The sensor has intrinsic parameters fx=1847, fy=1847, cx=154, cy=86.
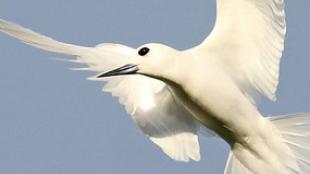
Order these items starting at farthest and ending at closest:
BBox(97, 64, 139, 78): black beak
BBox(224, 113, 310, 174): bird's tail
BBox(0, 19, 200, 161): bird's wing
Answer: BBox(0, 19, 200, 161): bird's wing, BBox(224, 113, 310, 174): bird's tail, BBox(97, 64, 139, 78): black beak

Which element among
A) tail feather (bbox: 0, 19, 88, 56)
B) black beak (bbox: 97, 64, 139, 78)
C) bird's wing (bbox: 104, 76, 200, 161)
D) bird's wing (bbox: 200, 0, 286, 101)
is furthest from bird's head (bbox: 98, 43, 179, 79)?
bird's wing (bbox: 104, 76, 200, 161)

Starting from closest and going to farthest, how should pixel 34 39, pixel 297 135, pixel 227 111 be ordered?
pixel 34 39
pixel 227 111
pixel 297 135

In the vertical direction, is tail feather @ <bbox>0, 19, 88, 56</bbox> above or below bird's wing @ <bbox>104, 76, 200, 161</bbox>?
above

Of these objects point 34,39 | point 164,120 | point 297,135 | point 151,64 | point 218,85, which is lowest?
point 297,135

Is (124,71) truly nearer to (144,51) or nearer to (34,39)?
(144,51)

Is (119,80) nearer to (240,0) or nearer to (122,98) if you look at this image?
(122,98)

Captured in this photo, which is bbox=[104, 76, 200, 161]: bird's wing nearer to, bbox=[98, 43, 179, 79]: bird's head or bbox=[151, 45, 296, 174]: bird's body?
bbox=[151, 45, 296, 174]: bird's body

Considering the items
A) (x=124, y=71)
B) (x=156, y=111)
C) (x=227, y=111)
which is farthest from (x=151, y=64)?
(x=156, y=111)
